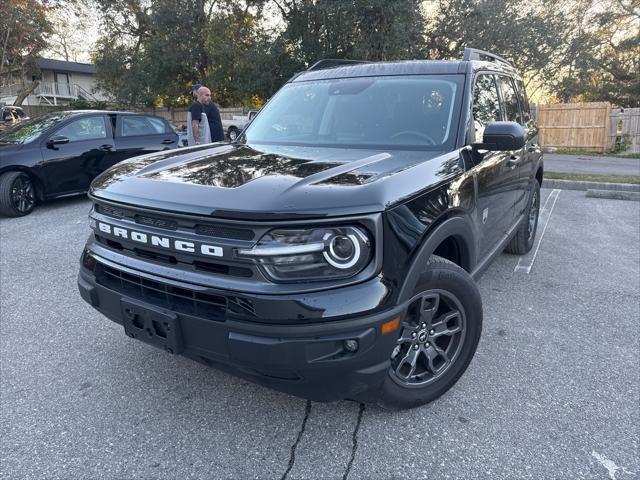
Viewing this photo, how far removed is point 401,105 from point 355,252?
62.3 inches

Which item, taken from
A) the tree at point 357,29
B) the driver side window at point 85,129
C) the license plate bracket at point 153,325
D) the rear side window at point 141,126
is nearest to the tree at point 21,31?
the tree at point 357,29

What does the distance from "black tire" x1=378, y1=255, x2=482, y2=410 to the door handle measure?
1.53 metres

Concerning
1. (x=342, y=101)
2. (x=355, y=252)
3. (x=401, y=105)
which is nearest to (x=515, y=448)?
(x=355, y=252)

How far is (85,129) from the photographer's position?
26.2 feet

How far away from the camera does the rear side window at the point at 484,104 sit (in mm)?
3197

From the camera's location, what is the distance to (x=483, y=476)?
2154mm

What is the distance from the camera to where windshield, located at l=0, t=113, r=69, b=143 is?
7493mm

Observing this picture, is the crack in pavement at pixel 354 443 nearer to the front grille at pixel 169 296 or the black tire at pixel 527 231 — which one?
the front grille at pixel 169 296

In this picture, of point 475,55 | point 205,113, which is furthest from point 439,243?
point 205,113

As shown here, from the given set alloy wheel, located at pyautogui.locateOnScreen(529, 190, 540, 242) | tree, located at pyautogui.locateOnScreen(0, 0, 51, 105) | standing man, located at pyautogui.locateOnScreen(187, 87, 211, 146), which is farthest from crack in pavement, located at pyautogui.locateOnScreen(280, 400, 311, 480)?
tree, located at pyautogui.locateOnScreen(0, 0, 51, 105)

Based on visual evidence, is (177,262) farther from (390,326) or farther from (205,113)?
(205,113)

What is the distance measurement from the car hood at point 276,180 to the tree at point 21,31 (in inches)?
1008

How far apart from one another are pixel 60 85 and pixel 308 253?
50.3 meters

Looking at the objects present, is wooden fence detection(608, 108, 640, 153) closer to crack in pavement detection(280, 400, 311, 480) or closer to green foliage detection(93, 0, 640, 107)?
green foliage detection(93, 0, 640, 107)
